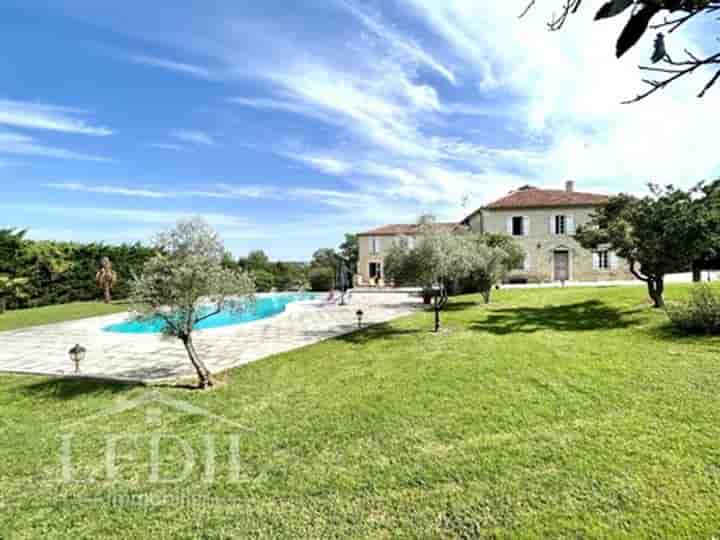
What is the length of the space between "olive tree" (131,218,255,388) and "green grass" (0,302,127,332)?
12204 mm

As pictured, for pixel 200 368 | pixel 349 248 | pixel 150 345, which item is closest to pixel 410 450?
pixel 200 368

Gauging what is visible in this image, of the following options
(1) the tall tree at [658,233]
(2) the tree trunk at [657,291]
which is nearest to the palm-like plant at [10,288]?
(1) the tall tree at [658,233]

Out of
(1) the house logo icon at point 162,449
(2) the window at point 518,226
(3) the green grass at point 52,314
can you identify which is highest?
(2) the window at point 518,226

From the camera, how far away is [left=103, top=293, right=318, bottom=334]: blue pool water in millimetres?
6896

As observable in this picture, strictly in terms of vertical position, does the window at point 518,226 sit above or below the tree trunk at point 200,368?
above

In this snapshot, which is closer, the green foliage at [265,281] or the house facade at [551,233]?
the house facade at [551,233]

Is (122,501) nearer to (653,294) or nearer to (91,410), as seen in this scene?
(91,410)

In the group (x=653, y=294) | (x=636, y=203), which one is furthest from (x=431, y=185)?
(x=653, y=294)

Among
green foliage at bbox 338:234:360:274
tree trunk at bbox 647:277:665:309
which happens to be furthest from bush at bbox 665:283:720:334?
green foliage at bbox 338:234:360:274

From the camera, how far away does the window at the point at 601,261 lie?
27.6 m

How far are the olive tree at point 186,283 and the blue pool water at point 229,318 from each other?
0.25 m

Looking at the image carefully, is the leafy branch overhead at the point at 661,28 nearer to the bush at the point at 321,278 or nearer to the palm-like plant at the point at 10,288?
the palm-like plant at the point at 10,288

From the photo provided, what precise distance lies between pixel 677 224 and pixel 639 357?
19.1 feet

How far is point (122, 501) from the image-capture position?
350cm
